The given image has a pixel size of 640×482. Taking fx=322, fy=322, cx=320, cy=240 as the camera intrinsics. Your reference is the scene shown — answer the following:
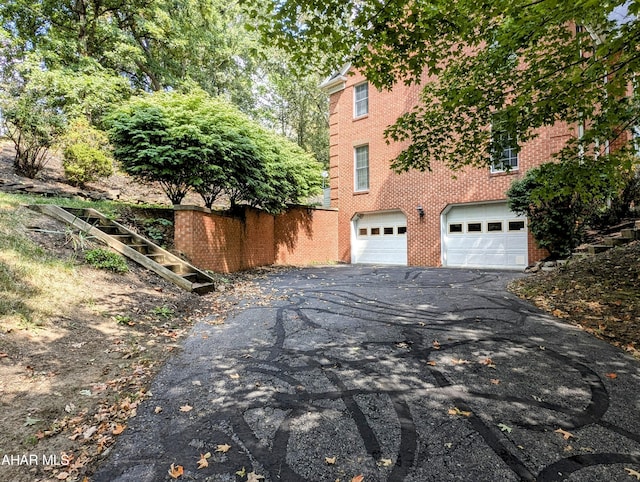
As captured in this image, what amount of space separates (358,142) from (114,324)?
12.2m

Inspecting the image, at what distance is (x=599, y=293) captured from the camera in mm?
4953

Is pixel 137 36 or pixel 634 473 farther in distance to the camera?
pixel 137 36

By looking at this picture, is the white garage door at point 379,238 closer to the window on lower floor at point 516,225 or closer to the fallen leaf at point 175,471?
the window on lower floor at point 516,225

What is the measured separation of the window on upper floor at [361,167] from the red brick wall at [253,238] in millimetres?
1752

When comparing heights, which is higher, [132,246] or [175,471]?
[132,246]

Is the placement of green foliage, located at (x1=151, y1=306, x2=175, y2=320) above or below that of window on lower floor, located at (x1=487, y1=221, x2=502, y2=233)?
below

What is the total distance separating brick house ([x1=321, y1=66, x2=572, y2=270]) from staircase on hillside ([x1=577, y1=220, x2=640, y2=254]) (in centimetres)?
217

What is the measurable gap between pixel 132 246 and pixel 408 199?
9659 millimetres

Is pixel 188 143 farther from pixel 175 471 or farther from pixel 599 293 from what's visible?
pixel 599 293

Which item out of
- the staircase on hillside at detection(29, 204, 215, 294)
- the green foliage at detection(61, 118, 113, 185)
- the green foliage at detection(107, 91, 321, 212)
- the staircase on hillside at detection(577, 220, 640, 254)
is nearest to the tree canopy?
the staircase on hillside at detection(577, 220, 640, 254)

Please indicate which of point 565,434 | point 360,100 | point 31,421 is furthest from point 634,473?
point 360,100

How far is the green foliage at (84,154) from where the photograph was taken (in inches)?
361

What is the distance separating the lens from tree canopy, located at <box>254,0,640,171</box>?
3.58 m

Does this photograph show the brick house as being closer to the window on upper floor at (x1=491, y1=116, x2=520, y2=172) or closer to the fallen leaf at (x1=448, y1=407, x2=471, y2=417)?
the window on upper floor at (x1=491, y1=116, x2=520, y2=172)
